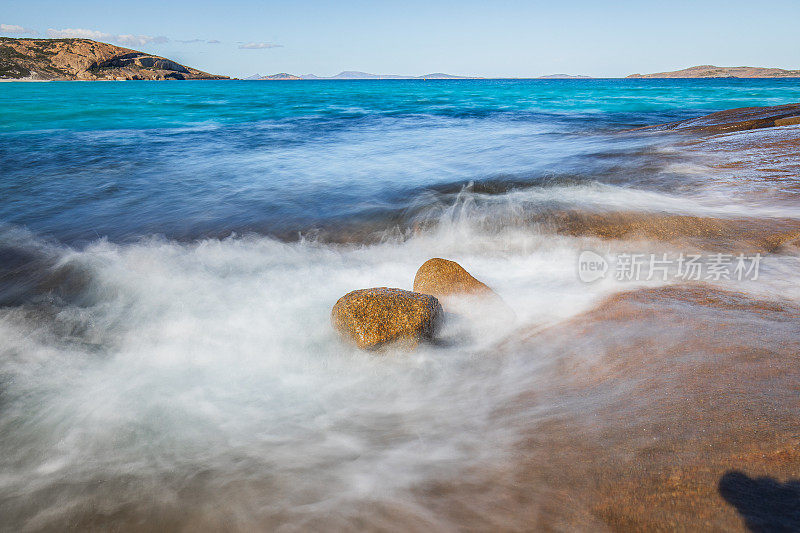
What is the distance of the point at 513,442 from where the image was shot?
2350 millimetres

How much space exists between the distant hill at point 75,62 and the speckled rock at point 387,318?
12182cm

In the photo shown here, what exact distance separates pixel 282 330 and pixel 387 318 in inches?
47.8

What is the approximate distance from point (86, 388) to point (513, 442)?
10.5 feet

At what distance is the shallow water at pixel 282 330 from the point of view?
7.40 feet

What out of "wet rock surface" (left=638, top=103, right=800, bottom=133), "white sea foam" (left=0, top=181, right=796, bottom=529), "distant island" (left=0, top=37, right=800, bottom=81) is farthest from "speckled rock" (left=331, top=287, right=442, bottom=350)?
"distant island" (left=0, top=37, right=800, bottom=81)

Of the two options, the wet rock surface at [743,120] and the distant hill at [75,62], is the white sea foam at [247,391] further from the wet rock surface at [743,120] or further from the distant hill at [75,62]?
the distant hill at [75,62]

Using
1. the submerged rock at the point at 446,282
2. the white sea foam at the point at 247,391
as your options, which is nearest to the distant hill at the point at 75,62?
the white sea foam at the point at 247,391

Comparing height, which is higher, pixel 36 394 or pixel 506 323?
pixel 506 323

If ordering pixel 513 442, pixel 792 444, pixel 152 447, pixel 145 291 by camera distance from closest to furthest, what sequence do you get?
pixel 792 444 → pixel 513 442 → pixel 152 447 → pixel 145 291

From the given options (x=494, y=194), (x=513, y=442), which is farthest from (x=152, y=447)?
(x=494, y=194)

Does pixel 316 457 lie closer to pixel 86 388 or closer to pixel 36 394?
pixel 86 388

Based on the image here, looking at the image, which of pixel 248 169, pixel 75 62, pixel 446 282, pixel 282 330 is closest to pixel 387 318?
pixel 446 282

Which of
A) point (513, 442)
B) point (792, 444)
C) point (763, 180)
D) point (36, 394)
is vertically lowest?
point (36, 394)

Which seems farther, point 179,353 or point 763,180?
point 763,180
